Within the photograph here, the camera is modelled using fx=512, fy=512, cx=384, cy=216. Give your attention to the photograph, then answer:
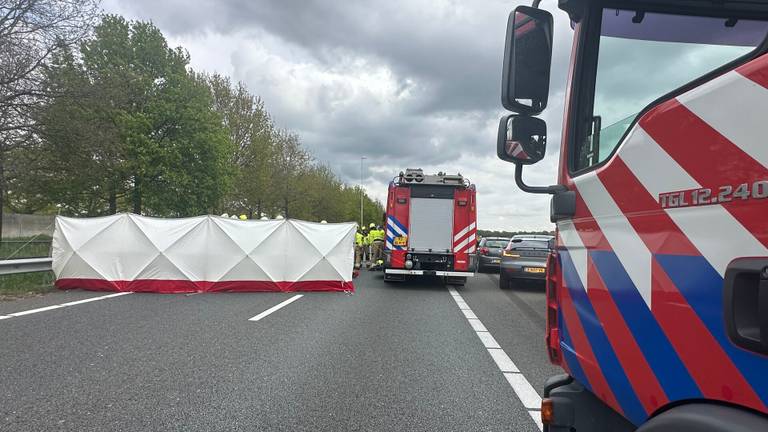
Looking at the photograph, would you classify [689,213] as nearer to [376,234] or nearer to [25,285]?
[25,285]

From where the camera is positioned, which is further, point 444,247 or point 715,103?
point 444,247

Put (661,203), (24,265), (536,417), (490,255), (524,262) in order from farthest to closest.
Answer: (490,255) → (524,262) → (24,265) → (536,417) → (661,203)

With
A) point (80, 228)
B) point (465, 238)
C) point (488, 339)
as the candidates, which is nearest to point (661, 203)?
point (488, 339)

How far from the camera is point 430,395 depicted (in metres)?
4.61

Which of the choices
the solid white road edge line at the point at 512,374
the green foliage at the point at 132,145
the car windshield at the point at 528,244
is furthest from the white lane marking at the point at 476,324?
the green foliage at the point at 132,145

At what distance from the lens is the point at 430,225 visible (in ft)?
47.7

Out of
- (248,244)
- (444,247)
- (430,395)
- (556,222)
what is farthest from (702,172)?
(444,247)

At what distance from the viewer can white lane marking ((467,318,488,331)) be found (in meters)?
7.96

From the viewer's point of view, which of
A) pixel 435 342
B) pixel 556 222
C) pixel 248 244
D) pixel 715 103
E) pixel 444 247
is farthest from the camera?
pixel 444 247

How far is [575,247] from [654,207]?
0.61m

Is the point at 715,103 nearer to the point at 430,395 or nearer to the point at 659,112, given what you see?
the point at 659,112

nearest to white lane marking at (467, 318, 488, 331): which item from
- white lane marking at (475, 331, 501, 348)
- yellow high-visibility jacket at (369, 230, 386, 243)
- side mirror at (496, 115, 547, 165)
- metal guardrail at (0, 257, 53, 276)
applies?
white lane marking at (475, 331, 501, 348)

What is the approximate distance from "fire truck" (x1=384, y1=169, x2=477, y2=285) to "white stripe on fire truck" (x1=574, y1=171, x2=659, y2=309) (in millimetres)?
12103

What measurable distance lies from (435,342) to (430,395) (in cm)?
230
